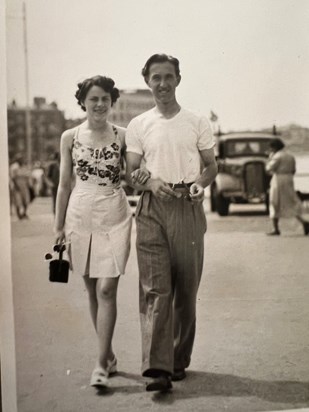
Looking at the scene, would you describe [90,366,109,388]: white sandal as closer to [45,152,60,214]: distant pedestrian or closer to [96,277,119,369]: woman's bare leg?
[96,277,119,369]: woman's bare leg

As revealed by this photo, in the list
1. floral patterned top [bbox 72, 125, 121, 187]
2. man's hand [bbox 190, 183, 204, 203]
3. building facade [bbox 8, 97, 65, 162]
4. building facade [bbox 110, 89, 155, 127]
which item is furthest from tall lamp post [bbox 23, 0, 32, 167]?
man's hand [bbox 190, 183, 204, 203]

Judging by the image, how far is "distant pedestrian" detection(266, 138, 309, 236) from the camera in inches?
77.1

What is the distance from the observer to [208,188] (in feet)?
6.15

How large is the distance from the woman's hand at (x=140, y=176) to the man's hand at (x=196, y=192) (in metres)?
0.13

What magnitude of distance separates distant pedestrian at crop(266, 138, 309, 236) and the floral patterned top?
1.65 ft

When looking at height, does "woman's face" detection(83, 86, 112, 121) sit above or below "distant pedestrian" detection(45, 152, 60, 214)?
above

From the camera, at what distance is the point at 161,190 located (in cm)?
177

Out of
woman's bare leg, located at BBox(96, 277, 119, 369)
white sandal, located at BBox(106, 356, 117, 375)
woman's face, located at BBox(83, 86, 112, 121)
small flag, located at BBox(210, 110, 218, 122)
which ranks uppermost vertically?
woman's face, located at BBox(83, 86, 112, 121)

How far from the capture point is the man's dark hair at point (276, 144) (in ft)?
6.41

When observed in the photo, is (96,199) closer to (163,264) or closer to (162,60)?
(163,264)

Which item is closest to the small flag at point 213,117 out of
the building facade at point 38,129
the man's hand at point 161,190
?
the man's hand at point 161,190

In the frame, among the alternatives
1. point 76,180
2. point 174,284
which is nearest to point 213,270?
point 174,284

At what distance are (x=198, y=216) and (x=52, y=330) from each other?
554 millimetres

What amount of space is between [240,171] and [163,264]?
39cm
